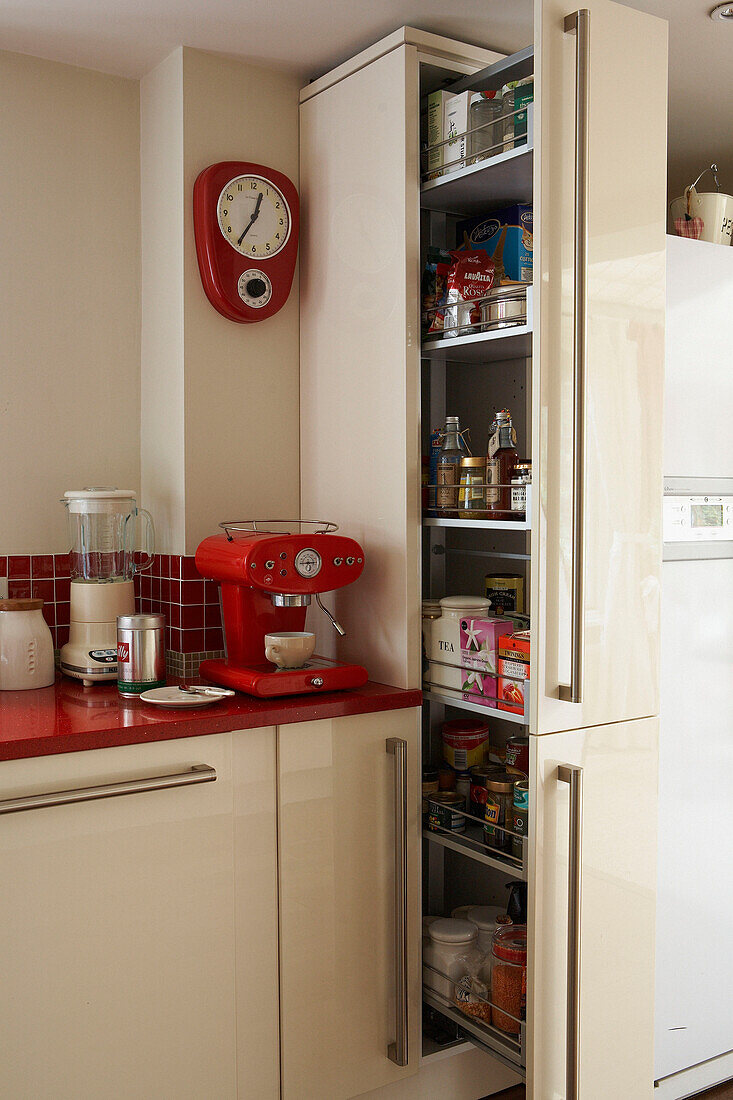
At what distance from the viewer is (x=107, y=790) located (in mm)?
1728

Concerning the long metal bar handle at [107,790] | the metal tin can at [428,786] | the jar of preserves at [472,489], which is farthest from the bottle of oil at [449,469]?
the long metal bar handle at [107,790]

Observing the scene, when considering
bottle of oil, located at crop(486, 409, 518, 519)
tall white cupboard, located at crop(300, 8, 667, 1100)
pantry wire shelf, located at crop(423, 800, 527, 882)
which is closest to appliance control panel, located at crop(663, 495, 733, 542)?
tall white cupboard, located at crop(300, 8, 667, 1100)

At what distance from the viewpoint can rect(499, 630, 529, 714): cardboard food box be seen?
6.21 feet

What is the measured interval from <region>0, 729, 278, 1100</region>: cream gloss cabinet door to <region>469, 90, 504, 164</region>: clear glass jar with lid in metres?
1.25

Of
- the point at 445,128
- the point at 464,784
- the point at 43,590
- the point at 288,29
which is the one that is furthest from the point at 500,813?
the point at 288,29

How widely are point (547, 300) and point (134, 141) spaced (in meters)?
1.22

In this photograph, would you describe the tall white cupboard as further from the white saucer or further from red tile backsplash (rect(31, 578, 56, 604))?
red tile backsplash (rect(31, 578, 56, 604))

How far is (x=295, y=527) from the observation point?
8.02 feet

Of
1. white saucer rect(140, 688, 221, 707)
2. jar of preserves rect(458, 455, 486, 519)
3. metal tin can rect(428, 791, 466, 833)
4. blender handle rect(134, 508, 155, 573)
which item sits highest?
jar of preserves rect(458, 455, 486, 519)

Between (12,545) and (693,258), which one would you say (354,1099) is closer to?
(12,545)

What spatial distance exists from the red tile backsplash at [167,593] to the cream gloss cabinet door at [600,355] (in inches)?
32.6

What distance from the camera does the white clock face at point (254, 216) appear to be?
7.34ft

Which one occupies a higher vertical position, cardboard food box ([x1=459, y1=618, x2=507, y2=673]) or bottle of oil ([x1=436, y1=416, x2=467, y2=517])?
bottle of oil ([x1=436, y1=416, x2=467, y2=517])

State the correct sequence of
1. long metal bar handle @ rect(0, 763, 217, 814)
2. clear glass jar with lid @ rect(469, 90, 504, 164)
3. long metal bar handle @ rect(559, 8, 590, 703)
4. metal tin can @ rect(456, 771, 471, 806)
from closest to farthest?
1. long metal bar handle @ rect(0, 763, 217, 814)
2. long metal bar handle @ rect(559, 8, 590, 703)
3. clear glass jar with lid @ rect(469, 90, 504, 164)
4. metal tin can @ rect(456, 771, 471, 806)
